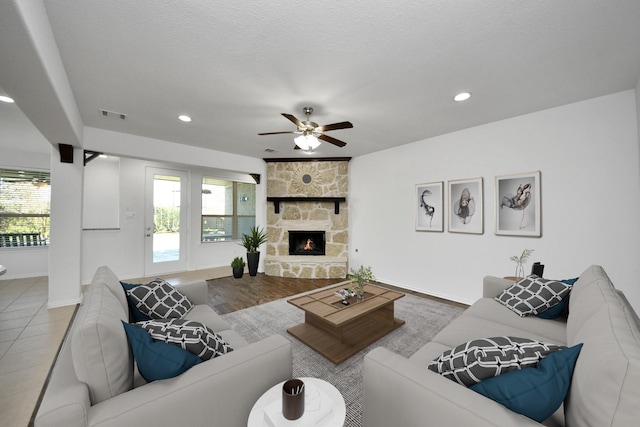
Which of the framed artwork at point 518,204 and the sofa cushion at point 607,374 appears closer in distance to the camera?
the sofa cushion at point 607,374

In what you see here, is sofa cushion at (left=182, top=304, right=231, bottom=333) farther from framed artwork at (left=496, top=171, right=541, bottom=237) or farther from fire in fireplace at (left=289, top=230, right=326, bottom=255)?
framed artwork at (left=496, top=171, right=541, bottom=237)

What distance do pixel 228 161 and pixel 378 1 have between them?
419 centimetres

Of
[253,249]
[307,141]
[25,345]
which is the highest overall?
[307,141]

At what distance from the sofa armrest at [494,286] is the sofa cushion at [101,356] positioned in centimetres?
302

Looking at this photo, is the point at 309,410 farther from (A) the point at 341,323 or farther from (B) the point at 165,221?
(B) the point at 165,221

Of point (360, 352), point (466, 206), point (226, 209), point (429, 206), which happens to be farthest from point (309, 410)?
point (226, 209)

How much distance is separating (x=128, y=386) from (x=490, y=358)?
1.56m

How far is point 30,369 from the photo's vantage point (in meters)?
2.11

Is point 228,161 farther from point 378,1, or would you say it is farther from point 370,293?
point 378,1

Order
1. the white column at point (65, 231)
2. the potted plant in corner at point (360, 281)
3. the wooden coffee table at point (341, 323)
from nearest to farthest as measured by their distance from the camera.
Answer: the wooden coffee table at point (341, 323)
the potted plant in corner at point (360, 281)
the white column at point (65, 231)

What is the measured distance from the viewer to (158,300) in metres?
1.87

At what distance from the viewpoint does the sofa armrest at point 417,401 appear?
0.89 metres

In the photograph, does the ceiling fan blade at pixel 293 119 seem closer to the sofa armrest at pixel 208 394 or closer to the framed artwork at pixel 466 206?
the sofa armrest at pixel 208 394

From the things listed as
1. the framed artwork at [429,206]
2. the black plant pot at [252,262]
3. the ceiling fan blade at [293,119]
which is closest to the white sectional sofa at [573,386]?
the ceiling fan blade at [293,119]
